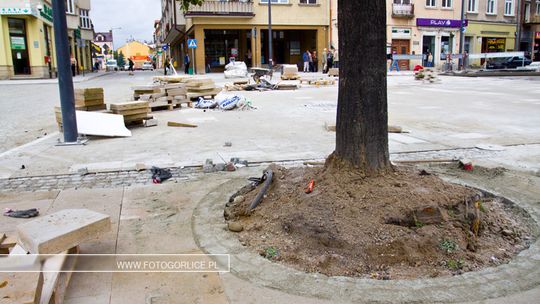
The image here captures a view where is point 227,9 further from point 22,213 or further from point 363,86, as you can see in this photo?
point 363,86

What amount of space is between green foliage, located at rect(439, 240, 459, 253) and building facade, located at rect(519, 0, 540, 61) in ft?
186

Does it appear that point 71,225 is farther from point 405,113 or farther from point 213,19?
point 213,19

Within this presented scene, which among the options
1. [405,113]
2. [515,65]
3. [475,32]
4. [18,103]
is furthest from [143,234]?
[475,32]

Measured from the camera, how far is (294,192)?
4.48 meters

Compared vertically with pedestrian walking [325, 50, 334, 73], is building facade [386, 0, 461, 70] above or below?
above

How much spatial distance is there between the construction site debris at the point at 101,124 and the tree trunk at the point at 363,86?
18.6ft

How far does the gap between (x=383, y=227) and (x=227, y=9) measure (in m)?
37.6

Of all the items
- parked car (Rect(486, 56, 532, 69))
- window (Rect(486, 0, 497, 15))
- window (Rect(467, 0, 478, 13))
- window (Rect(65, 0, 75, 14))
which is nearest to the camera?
parked car (Rect(486, 56, 532, 69))

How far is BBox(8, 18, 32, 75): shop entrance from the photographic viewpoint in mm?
33594

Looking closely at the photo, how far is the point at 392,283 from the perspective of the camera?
125 inches

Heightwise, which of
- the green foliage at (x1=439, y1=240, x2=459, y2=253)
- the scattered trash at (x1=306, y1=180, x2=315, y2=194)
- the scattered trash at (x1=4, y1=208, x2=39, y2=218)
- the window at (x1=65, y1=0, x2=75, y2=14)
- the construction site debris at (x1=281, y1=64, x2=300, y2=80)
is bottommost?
the green foliage at (x1=439, y1=240, x2=459, y2=253)

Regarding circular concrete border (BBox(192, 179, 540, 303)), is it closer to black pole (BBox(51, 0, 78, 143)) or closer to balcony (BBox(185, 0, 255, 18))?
black pole (BBox(51, 0, 78, 143))

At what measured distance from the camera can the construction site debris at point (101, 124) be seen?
8.69 metres

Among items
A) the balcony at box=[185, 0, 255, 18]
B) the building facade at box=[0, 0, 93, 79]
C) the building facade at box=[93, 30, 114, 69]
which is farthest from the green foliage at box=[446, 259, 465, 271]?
the building facade at box=[93, 30, 114, 69]
